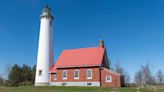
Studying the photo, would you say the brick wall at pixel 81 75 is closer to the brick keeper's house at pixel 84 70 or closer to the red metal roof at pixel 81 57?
the brick keeper's house at pixel 84 70

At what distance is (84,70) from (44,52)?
9.21 meters

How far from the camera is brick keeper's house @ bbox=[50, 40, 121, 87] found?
3391 centimetres

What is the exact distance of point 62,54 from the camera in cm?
4047

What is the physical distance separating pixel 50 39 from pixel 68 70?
312 inches

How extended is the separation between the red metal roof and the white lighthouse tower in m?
2.25

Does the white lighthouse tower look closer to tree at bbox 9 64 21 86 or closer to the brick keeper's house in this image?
the brick keeper's house

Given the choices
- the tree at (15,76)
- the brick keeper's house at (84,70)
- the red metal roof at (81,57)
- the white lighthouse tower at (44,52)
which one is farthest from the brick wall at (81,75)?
the tree at (15,76)

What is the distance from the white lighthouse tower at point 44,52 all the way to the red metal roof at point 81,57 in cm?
225

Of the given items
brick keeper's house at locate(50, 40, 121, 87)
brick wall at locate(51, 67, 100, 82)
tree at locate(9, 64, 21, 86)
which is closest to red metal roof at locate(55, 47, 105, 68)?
brick keeper's house at locate(50, 40, 121, 87)

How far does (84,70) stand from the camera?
35.4 m

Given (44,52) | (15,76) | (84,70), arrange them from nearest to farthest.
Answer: (84,70) < (44,52) < (15,76)

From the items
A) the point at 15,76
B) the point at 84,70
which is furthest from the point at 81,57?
the point at 15,76

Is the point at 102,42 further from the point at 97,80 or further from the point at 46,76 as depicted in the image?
the point at 46,76

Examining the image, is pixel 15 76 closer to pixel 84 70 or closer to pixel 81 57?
pixel 81 57
